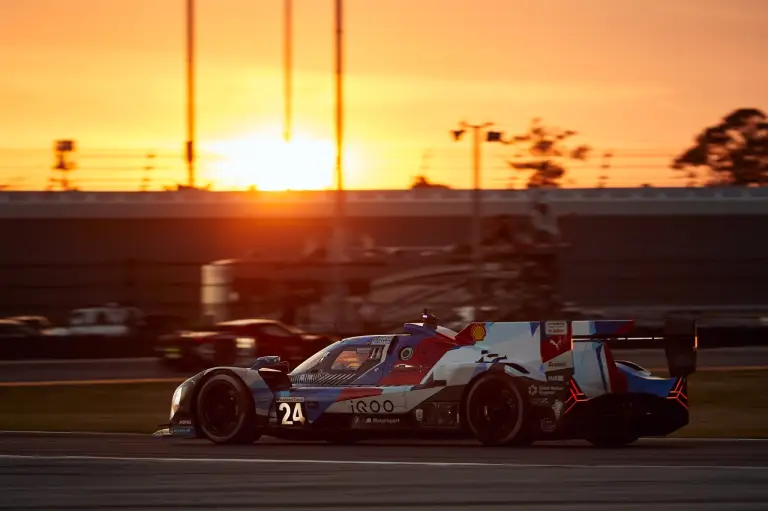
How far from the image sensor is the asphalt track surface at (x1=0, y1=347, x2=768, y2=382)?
87.3 feet

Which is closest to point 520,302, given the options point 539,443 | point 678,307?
point 678,307

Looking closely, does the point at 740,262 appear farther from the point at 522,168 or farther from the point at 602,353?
the point at 522,168

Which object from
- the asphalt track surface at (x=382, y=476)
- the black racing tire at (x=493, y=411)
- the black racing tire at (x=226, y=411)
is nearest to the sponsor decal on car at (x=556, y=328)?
the black racing tire at (x=493, y=411)

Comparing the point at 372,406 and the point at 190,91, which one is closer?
the point at 372,406

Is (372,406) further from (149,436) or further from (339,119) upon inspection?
(339,119)

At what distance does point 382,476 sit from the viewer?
10273mm

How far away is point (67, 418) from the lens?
60.4ft

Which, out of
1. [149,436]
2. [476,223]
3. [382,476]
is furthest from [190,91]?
[382,476]

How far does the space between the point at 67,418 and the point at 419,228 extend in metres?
38.3

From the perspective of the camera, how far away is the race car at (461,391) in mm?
12383

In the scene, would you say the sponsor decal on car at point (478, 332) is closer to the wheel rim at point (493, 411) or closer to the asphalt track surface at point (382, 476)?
the wheel rim at point (493, 411)

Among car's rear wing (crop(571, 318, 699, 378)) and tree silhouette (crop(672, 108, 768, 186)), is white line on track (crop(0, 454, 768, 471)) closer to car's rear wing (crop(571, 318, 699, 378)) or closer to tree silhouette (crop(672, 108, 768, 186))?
car's rear wing (crop(571, 318, 699, 378))

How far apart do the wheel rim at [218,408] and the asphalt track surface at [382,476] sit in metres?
0.23

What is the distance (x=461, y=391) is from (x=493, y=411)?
1.15 feet
